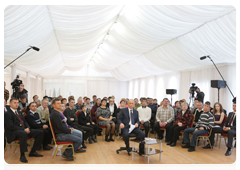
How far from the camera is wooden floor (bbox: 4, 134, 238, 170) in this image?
15.1 feet

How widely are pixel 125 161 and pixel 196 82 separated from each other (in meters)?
7.09

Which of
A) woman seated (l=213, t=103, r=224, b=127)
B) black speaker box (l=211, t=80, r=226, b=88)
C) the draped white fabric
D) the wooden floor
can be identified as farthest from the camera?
the draped white fabric

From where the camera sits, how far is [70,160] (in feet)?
16.3

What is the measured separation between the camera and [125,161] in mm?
5020

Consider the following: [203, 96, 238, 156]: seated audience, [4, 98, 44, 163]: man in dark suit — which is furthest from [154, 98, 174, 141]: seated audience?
[4, 98, 44, 163]: man in dark suit

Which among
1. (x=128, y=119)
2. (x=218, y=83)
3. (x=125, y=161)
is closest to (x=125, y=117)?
(x=128, y=119)

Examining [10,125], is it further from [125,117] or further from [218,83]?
[218,83]

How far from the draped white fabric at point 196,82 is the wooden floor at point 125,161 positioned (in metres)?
3.46

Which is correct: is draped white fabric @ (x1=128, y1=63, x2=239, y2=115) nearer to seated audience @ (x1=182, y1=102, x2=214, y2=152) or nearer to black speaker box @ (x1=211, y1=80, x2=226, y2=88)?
black speaker box @ (x1=211, y1=80, x2=226, y2=88)

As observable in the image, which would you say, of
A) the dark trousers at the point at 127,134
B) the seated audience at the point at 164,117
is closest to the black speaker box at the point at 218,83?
the seated audience at the point at 164,117

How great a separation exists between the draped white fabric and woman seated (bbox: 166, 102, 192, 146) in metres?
3.03

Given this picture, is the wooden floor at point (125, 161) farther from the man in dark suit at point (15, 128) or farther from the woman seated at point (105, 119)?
the woman seated at point (105, 119)

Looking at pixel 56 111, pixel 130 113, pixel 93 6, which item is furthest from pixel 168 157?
pixel 93 6

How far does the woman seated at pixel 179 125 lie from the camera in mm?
6602
